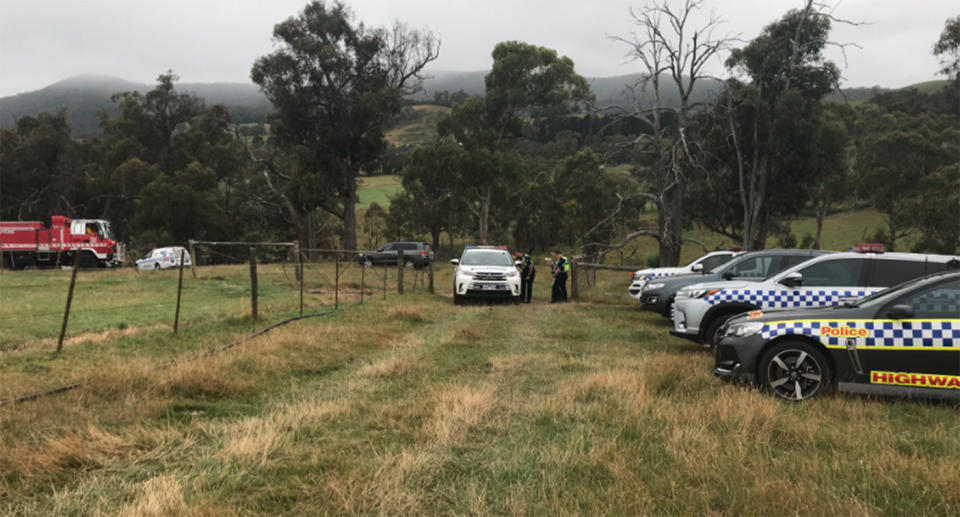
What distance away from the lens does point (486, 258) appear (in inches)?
680

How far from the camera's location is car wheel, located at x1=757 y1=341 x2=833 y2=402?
575 centimetres

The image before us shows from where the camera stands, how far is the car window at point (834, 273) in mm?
8344

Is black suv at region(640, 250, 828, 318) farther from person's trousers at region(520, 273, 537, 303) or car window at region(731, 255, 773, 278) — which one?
person's trousers at region(520, 273, 537, 303)

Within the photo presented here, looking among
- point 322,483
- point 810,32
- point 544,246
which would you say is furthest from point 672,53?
point 544,246

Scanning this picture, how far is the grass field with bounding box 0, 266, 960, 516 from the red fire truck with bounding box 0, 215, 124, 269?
27.8m

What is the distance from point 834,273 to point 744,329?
10.8 ft

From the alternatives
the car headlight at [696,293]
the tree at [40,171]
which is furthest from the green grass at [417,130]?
the car headlight at [696,293]

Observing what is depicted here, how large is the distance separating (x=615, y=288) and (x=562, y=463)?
18.6 m

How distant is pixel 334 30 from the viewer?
36344 mm

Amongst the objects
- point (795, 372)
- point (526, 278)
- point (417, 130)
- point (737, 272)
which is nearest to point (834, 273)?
point (737, 272)

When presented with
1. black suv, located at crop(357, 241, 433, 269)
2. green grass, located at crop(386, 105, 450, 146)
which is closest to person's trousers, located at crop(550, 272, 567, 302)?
black suv, located at crop(357, 241, 433, 269)

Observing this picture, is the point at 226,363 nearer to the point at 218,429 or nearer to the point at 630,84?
the point at 218,429

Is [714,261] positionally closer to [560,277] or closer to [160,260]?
[560,277]

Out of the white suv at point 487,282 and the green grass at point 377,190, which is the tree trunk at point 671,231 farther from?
the green grass at point 377,190
